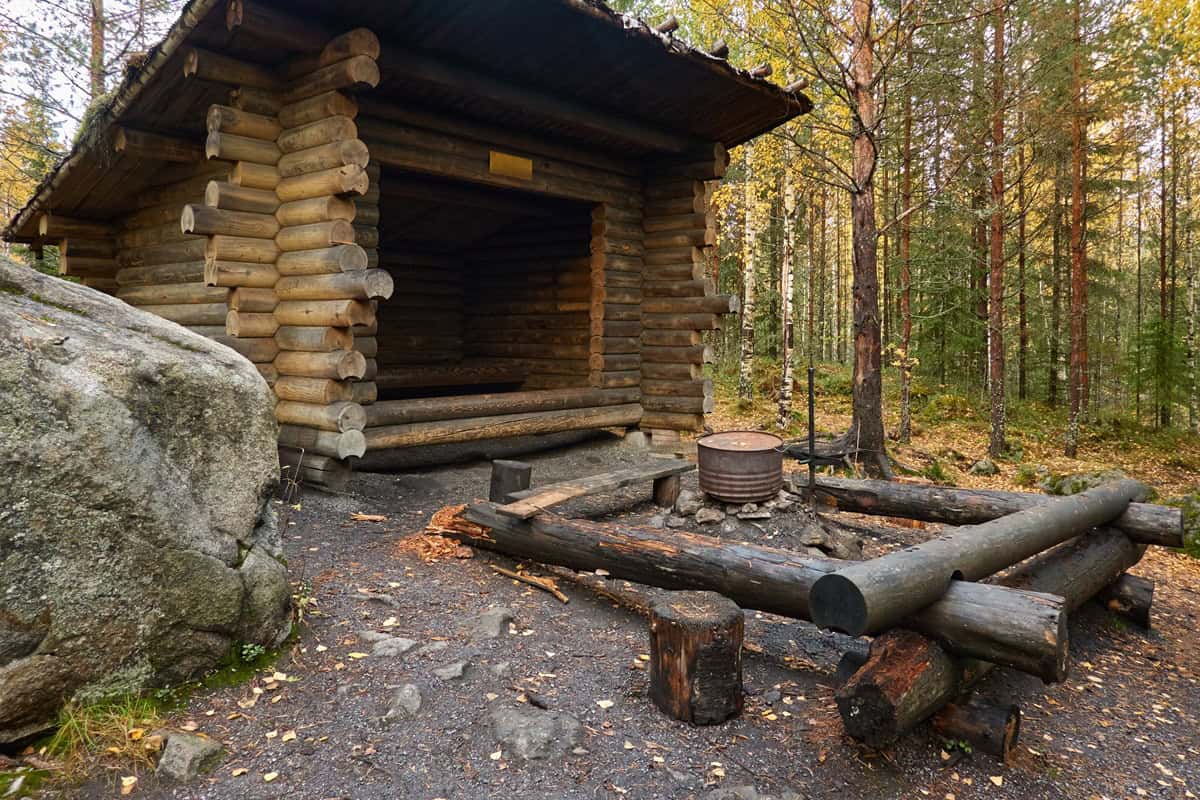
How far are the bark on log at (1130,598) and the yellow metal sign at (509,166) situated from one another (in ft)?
24.8

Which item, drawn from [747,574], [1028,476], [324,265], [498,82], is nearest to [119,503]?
[747,574]

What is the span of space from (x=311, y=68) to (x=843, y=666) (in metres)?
7.05

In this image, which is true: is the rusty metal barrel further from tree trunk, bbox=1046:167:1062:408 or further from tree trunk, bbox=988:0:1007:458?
tree trunk, bbox=1046:167:1062:408

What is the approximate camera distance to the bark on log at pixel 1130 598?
5.18 metres

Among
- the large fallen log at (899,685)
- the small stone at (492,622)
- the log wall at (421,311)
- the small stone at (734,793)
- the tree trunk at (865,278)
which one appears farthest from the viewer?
the log wall at (421,311)

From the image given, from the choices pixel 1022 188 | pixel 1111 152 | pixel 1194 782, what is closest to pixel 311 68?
pixel 1194 782

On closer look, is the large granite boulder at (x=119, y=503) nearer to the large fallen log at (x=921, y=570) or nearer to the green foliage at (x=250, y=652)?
the green foliage at (x=250, y=652)

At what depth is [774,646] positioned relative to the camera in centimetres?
434

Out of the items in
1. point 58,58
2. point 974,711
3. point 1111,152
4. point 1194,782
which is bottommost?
point 1194,782

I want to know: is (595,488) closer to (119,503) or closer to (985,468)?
(119,503)

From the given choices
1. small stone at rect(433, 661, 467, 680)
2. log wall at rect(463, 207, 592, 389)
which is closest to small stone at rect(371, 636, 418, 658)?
small stone at rect(433, 661, 467, 680)

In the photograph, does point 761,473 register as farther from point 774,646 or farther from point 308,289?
point 308,289

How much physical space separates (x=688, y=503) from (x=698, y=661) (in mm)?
3507

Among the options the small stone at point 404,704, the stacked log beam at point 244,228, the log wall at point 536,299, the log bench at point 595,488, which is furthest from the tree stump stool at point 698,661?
the log wall at point 536,299
